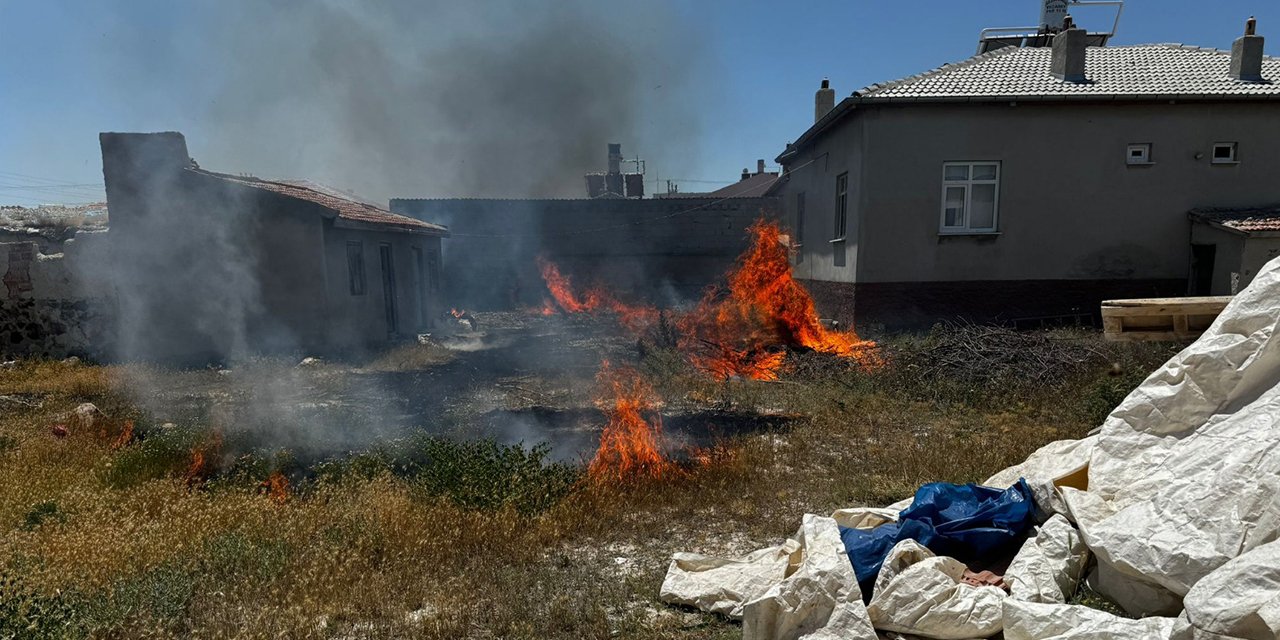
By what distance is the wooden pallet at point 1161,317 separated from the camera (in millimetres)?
4539

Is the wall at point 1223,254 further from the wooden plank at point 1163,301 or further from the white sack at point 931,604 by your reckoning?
the white sack at point 931,604

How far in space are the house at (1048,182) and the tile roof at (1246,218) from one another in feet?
0.94

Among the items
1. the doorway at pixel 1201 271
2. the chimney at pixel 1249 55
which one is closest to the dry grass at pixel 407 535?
the doorway at pixel 1201 271

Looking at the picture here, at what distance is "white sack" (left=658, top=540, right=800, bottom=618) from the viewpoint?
3.69m

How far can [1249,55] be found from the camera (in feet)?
41.1

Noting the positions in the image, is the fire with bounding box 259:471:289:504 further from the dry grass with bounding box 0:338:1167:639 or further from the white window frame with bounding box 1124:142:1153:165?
the white window frame with bounding box 1124:142:1153:165

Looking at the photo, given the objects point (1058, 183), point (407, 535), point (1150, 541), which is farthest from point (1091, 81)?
point (407, 535)

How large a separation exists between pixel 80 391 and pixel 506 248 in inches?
577

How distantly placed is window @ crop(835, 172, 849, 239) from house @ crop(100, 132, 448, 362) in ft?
34.5

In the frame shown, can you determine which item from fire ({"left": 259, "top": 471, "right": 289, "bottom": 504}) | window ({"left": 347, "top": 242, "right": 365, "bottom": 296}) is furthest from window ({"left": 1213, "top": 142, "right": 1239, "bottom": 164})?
window ({"left": 347, "top": 242, "right": 365, "bottom": 296})

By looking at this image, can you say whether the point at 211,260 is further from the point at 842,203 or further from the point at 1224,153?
the point at 1224,153

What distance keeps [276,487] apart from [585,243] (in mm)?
17840

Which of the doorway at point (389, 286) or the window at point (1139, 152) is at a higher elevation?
the window at point (1139, 152)

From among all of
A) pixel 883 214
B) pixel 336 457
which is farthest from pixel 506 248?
pixel 336 457
